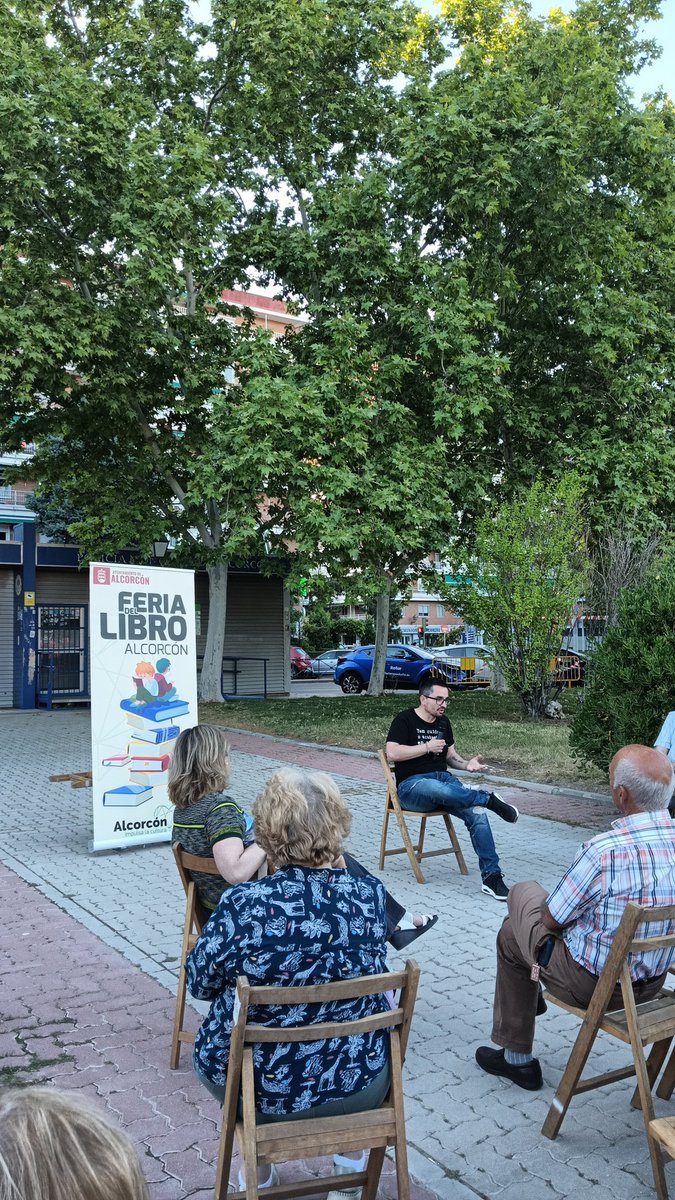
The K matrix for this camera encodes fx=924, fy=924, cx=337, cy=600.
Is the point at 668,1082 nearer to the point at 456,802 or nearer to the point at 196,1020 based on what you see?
the point at 196,1020

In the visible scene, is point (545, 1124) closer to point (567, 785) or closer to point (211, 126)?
point (567, 785)

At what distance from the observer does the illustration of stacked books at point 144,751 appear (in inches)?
304

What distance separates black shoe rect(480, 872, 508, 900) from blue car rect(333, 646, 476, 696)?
77.3 feet

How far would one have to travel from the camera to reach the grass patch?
37.7ft

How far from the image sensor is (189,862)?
392cm

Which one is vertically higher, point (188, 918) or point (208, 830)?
point (208, 830)

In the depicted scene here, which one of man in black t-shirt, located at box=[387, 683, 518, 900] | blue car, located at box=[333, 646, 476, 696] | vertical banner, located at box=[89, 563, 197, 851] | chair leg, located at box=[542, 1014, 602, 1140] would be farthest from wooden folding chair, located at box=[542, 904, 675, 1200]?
blue car, located at box=[333, 646, 476, 696]

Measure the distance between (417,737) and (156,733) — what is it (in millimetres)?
2436

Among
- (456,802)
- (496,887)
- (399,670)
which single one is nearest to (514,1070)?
(496,887)

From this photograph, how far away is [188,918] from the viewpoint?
13.1 ft

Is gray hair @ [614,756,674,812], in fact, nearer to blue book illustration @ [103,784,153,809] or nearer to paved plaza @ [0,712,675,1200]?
paved plaza @ [0,712,675,1200]

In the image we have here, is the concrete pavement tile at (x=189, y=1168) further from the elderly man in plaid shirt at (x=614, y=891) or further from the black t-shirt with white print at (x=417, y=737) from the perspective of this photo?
the black t-shirt with white print at (x=417, y=737)

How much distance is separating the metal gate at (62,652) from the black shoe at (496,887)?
17.3 m

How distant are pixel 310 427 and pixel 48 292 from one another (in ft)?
17.0
